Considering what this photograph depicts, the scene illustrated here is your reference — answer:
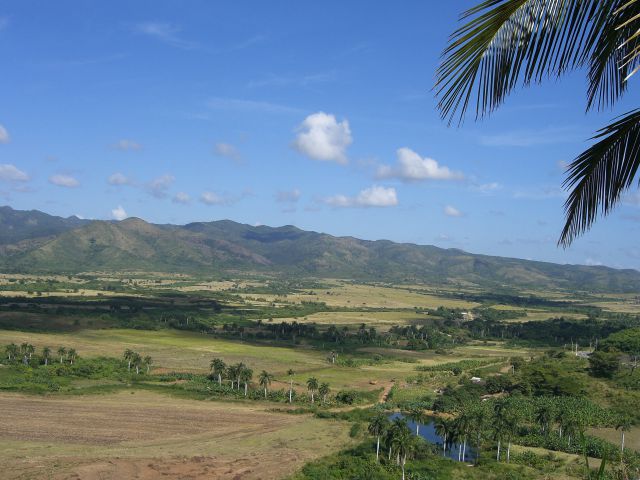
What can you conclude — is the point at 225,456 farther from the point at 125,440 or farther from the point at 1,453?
the point at 1,453

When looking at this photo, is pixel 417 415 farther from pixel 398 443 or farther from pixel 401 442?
pixel 401 442

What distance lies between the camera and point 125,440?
1737 inches

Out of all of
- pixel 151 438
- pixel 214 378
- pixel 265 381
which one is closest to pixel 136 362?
pixel 214 378

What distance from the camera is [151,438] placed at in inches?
1773

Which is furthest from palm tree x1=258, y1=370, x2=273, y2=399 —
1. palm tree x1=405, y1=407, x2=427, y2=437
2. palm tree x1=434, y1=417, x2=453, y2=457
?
palm tree x1=434, y1=417, x2=453, y2=457

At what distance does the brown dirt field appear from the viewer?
36781 mm

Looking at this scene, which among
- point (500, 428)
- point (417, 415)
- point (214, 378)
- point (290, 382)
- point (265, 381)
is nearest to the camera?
point (500, 428)

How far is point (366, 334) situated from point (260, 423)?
68456mm

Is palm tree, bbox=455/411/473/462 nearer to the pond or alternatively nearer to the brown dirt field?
the pond

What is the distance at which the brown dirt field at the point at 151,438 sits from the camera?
3678 centimetres

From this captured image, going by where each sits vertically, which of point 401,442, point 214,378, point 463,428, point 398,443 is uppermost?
point 401,442

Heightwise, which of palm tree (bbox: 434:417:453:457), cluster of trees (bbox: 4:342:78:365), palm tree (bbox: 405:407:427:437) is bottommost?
cluster of trees (bbox: 4:342:78:365)

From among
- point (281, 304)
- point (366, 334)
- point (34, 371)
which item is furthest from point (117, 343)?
point (281, 304)

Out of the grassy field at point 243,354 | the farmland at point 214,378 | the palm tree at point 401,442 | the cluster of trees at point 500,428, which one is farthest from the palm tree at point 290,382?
the palm tree at point 401,442
